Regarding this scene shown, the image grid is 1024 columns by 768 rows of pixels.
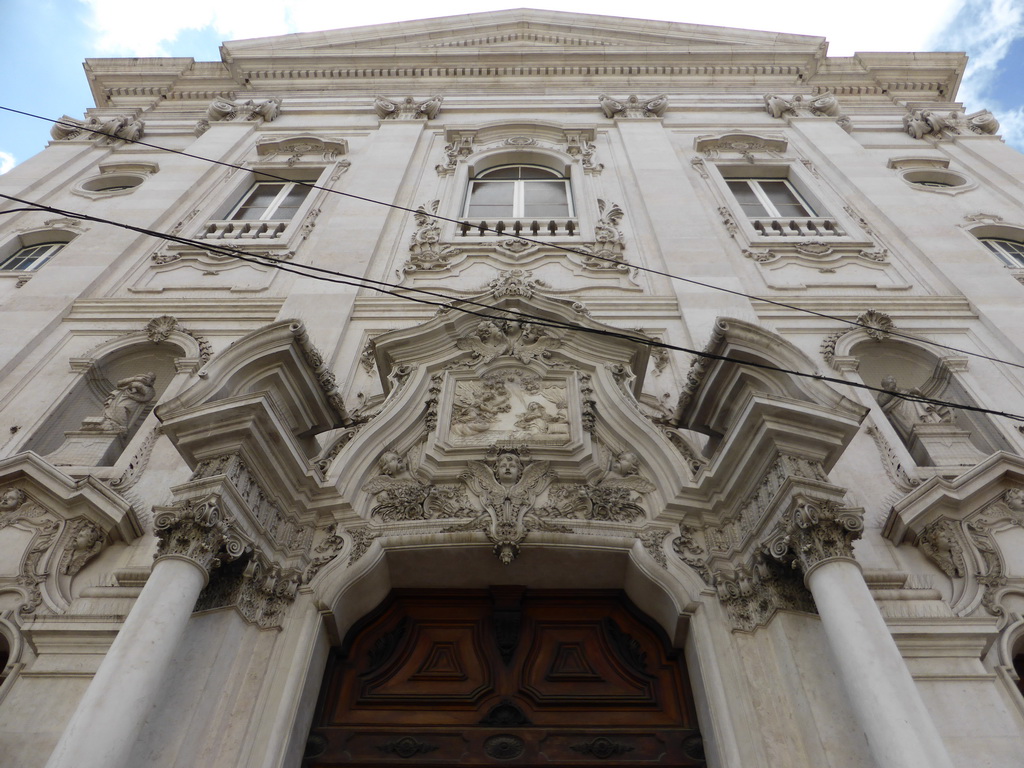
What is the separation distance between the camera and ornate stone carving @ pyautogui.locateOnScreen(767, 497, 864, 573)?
4.82 m

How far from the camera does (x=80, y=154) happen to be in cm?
1348

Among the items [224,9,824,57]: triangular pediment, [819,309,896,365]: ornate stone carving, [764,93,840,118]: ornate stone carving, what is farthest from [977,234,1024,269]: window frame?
[224,9,824,57]: triangular pediment

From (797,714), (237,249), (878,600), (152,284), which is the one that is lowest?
(797,714)

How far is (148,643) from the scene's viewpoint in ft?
14.3

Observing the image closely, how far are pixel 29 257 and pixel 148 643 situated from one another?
29.0 ft

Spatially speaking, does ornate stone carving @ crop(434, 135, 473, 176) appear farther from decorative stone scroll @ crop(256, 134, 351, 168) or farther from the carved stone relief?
the carved stone relief

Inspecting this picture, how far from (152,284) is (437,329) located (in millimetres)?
4731

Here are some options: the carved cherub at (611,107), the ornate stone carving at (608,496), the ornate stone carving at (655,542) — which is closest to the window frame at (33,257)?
the ornate stone carving at (608,496)

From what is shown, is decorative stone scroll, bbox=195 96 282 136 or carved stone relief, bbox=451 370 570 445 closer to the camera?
carved stone relief, bbox=451 370 570 445

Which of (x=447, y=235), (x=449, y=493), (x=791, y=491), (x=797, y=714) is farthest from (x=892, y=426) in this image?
(x=447, y=235)

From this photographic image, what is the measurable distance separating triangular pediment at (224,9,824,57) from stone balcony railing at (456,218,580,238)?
7.20 metres

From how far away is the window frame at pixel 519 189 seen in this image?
11746 mm

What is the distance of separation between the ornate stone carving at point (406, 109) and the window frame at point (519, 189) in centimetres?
208

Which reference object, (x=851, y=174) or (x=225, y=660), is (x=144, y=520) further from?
(x=851, y=174)
